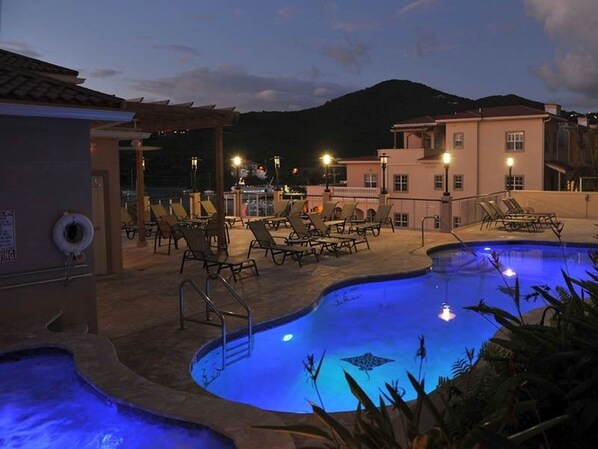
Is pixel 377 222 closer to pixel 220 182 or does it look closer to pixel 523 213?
pixel 523 213

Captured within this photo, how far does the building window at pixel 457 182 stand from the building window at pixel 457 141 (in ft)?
5.85

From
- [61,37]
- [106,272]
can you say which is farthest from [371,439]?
[61,37]

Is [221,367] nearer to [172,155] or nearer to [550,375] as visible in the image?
[550,375]

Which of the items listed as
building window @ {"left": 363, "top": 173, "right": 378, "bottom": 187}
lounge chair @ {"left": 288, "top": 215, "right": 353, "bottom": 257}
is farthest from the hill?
lounge chair @ {"left": 288, "top": 215, "right": 353, "bottom": 257}

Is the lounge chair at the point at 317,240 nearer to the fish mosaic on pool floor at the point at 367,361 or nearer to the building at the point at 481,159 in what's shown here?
the fish mosaic on pool floor at the point at 367,361

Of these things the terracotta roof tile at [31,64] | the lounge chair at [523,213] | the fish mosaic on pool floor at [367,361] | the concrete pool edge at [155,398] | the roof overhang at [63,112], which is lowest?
the fish mosaic on pool floor at [367,361]

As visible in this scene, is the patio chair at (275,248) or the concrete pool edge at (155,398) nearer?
the concrete pool edge at (155,398)

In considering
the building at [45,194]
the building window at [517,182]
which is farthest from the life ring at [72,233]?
the building window at [517,182]

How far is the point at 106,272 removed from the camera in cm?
1053

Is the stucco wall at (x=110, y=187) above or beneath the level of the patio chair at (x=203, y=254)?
above

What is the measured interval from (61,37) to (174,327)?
2003 centimetres

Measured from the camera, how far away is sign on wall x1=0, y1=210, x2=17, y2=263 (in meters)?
5.97

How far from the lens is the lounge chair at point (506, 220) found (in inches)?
661

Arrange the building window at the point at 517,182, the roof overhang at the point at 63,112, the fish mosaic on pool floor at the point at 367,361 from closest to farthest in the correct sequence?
the roof overhang at the point at 63,112, the fish mosaic on pool floor at the point at 367,361, the building window at the point at 517,182
